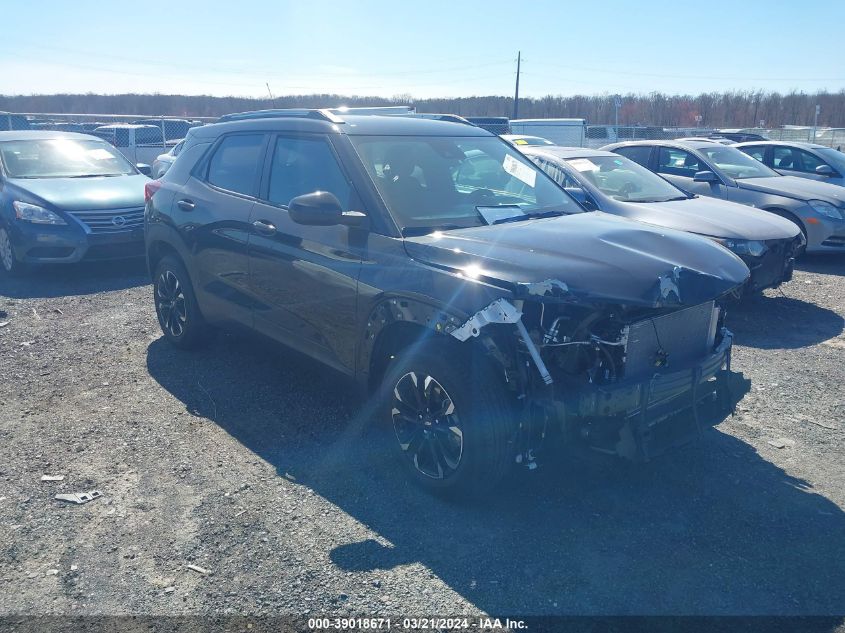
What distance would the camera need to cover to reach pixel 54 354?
257 inches

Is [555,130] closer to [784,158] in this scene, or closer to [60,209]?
[784,158]

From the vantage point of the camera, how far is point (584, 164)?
8609mm

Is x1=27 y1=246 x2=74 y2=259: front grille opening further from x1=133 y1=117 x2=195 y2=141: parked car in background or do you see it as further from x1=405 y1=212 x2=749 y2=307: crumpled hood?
x1=133 y1=117 x2=195 y2=141: parked car in background

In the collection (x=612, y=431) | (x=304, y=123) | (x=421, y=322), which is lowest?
(x=612, y=431)

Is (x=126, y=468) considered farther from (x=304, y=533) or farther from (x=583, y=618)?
(x=583, y=618)

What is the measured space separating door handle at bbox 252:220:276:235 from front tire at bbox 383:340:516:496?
1.41 metres

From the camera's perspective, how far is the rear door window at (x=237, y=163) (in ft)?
17.2

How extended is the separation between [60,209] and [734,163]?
9.26m

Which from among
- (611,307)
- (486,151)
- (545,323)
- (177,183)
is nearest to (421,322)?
(545,323)

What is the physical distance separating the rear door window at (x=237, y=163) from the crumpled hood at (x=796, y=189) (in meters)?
7.34

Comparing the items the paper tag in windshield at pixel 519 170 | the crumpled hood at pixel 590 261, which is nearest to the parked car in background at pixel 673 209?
the paper tag in windshield at pixel 519 170

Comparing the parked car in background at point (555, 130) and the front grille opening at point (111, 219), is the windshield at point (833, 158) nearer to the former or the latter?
the front grille opening at point (111, 219)

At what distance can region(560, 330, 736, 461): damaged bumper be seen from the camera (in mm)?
3516

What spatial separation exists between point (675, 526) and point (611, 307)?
117cm
